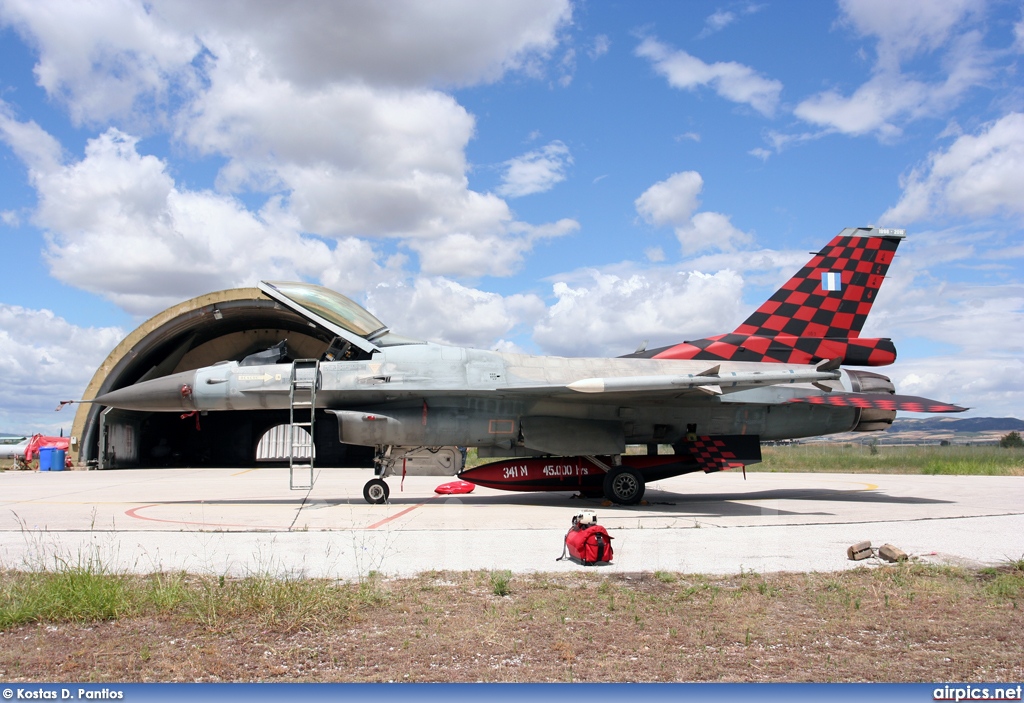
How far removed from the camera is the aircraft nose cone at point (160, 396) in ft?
38.1

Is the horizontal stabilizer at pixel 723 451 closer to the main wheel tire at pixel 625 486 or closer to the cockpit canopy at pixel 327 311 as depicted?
the main wheel tire at pixel 625 486

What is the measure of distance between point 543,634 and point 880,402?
983 cm

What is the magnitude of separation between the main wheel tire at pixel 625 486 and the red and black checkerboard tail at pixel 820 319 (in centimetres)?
267

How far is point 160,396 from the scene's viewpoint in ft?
38.2

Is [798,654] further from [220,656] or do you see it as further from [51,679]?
[51,679]

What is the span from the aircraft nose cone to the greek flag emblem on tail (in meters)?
11.7

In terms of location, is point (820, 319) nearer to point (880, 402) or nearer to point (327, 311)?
point (880, 402)

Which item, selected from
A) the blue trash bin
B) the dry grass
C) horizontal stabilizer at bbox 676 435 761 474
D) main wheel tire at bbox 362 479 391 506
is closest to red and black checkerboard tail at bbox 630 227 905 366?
horizontal stabilizer at bbox 676 435 761 474

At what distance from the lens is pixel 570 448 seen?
11984 millimetres

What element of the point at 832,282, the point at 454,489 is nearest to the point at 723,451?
the point at 832,282

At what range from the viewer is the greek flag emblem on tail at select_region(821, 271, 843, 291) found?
45.5 ft

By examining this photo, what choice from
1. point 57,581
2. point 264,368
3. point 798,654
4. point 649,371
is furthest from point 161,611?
point 649,371

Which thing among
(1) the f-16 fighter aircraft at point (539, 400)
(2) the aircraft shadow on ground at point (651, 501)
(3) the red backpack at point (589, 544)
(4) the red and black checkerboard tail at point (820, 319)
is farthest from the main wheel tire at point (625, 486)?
(3) the red backpack at point (589, 544)

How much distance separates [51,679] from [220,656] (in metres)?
0.79
